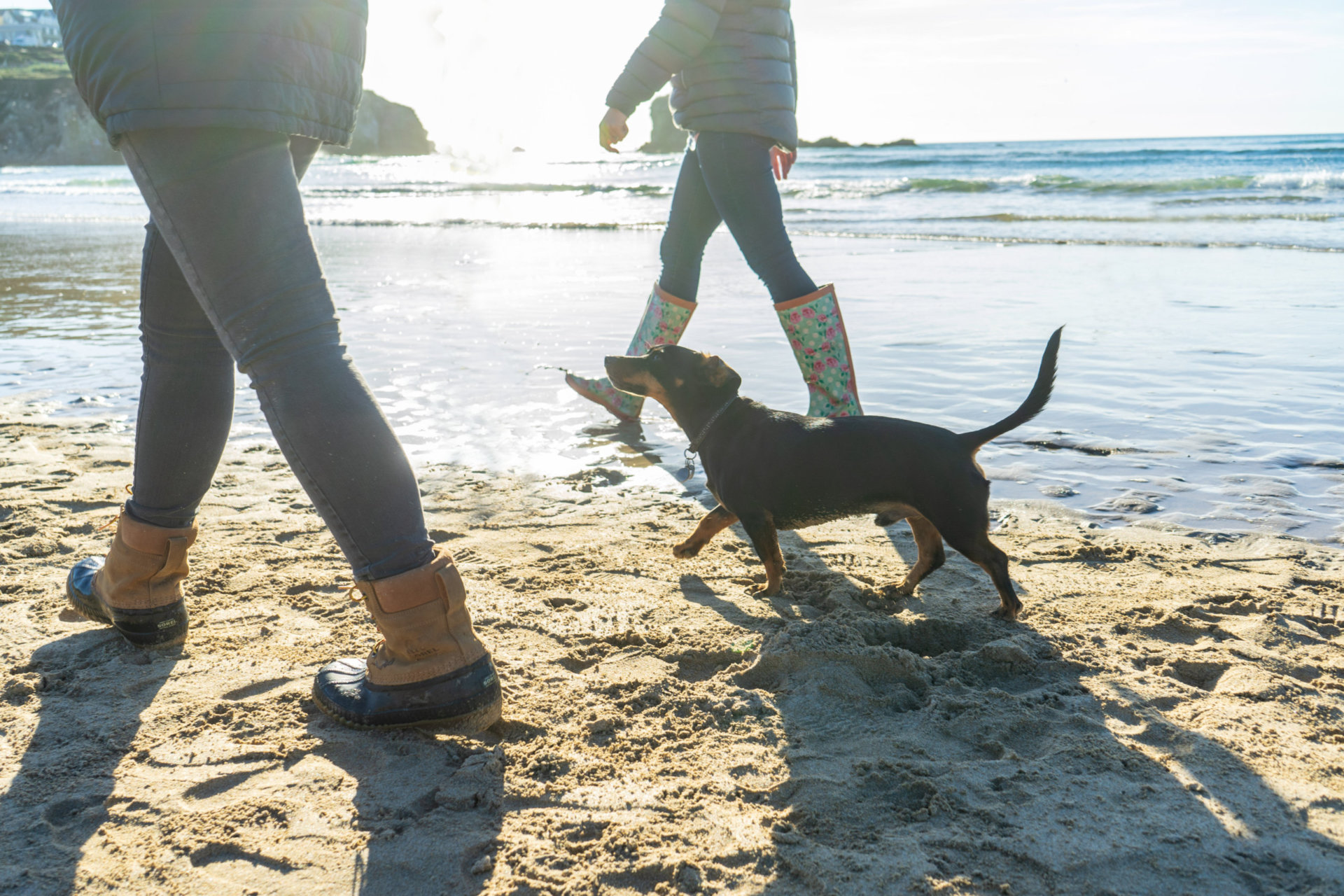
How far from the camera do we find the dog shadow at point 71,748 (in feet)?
4.85

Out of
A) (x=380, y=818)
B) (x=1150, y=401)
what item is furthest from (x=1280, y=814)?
(x=1150, y=401)

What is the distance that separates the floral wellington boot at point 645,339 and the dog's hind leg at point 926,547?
1.60m

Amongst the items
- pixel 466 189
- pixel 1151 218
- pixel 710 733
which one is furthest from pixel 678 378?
pixel 466 189

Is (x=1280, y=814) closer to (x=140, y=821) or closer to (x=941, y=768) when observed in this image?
(x=941, y=768)

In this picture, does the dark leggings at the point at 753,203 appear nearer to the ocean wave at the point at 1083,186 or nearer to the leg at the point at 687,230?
the leg at the point at 687,230

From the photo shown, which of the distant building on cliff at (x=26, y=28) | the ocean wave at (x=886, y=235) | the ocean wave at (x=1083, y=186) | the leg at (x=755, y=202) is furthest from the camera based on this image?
the distant building on cliff at (x=26, y=28)

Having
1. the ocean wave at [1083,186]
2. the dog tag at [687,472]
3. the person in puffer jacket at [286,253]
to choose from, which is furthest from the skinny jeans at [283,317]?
the ocean wave at [1083,186]

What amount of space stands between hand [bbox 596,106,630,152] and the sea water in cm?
129

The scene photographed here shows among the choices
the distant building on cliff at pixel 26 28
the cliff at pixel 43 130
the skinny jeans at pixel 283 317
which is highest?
the distant building on cliff at pixel 26 28

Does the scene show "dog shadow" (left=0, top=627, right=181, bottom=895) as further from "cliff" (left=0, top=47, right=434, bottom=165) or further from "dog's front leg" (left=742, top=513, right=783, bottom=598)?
"cliff" (left=0, top=47, right=434, bottom=165)

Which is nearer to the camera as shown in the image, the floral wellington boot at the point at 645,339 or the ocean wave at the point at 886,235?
the floral wellington boot at the point at 645,339

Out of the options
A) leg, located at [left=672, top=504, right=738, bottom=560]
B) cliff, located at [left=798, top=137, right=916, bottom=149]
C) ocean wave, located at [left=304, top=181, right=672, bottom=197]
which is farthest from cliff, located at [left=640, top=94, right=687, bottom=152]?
leg, located at [left=672, top=504, right=738, bottom=560]

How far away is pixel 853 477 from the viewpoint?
277 centimetres

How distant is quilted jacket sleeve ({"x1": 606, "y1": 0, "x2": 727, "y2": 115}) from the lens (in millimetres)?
3461
